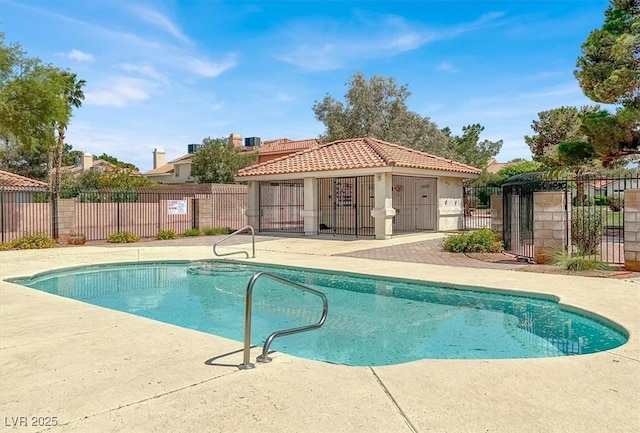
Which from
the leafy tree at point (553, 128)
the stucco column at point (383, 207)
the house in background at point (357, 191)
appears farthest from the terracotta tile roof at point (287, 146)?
the stucco column at point (383, 207)

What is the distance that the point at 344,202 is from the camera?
26.2 meters

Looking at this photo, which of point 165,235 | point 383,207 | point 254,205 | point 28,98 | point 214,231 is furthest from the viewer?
point 254,205

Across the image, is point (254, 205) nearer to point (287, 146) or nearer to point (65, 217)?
point (65, 217)

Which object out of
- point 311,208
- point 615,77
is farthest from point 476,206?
point 615,77

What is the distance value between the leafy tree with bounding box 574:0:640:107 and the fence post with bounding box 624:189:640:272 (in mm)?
7873

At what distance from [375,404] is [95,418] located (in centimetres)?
210

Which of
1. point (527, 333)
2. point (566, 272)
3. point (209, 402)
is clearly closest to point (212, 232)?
point (566, 272)

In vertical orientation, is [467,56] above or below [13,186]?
above

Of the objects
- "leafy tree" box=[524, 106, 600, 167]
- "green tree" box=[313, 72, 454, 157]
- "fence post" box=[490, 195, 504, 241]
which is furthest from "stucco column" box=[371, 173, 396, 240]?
"leafy tree" box=[524, 106, 600, 167]

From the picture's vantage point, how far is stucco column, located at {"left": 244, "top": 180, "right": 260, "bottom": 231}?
81.5 ft

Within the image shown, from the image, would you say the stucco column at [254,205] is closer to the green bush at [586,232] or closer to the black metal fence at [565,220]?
the black metal fence at [565,220]

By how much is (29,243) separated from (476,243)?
643 inches

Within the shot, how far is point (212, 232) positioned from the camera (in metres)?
24.5

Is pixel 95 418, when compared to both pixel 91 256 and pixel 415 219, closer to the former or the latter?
pixel 91 256
